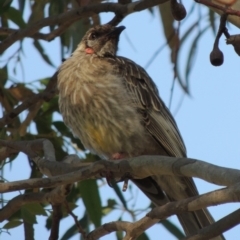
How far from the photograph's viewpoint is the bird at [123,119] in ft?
12.5

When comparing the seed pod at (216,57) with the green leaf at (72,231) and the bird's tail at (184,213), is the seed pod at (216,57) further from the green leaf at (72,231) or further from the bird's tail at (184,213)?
the green leaf at (72,231)

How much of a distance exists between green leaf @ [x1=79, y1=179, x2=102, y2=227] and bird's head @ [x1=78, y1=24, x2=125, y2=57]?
851mm

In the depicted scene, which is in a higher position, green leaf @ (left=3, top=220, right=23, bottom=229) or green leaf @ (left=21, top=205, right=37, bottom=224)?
green leaf @ (left=3, top=220, right=23, bottom=229)

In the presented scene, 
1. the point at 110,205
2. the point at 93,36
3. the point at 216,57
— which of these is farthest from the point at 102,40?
the point at 216,57

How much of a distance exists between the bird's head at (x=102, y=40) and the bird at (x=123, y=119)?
72mm

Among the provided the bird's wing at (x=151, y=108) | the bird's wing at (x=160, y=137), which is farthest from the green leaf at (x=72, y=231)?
the bird's wing at (x=151, y=108)

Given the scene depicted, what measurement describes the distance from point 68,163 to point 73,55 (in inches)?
56.8

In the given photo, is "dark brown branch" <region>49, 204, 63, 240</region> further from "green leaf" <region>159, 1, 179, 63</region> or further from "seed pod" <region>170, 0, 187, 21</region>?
"green leaf" <region>159, 1, 179, 63</region>

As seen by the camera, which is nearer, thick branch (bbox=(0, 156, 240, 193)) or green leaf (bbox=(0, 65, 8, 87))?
thick branch (bbox=(0, 156, 240, 193))

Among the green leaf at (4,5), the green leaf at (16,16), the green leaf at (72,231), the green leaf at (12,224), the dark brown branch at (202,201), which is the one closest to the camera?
the dark brown branch at (202,201)

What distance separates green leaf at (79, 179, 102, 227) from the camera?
3.72m

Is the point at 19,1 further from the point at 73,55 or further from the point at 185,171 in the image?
the point at 185,171

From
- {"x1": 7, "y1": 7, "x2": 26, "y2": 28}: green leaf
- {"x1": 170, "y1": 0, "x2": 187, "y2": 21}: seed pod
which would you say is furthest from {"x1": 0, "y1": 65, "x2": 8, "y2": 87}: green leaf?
{"x1": 170, "y1": 0, "x2": 187, "y2": 21}: seed pod

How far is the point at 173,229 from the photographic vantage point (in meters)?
4.21
